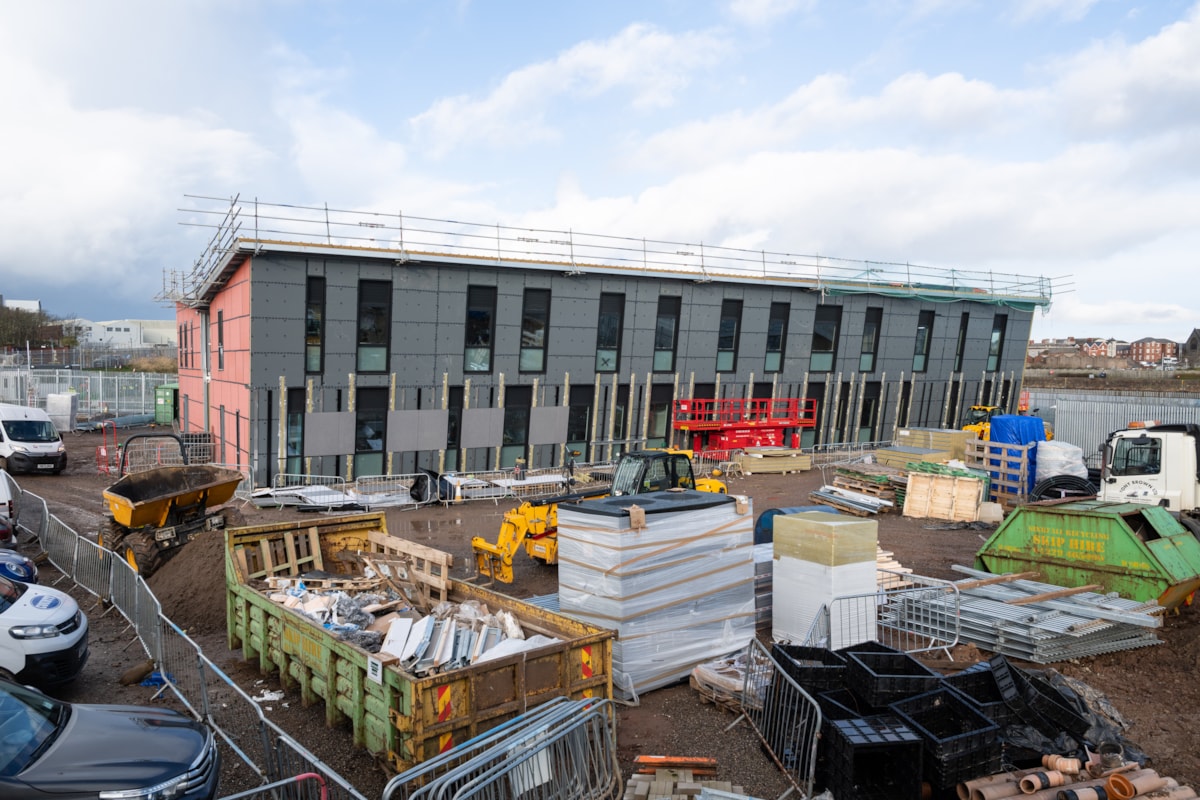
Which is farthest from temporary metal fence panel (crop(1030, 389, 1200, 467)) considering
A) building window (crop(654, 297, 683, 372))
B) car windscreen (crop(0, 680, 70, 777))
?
car windscreen (crop(0, 680, 70, 777))

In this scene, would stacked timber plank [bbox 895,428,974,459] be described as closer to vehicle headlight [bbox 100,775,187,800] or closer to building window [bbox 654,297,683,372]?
building window [bbox 654,297,683,372]

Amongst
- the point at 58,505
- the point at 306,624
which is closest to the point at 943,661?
the point at 306,624

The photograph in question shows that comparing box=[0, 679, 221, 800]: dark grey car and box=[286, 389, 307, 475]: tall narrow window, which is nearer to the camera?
box=[0, 679, 221, 800]: dark grey car

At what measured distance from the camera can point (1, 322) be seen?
6662 cm

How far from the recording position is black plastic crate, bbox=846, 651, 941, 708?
7.31 metres

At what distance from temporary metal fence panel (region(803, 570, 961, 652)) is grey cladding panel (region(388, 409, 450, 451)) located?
54.5 feet

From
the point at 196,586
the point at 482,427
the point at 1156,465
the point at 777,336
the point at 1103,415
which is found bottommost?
the point at 196,586

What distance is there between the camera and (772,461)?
1107 inches

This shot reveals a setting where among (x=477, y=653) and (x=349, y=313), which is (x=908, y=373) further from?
(x=477, y=653)

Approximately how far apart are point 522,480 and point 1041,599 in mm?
15257

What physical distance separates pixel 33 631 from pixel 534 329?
18962mm

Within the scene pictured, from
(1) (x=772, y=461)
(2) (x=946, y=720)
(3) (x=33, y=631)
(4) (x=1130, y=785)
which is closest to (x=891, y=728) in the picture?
(2) (x=946, y=720)

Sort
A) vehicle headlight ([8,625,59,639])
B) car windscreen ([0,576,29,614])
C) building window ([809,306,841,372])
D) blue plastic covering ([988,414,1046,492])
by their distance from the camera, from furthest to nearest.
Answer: building window ([809,306,841,372]), blue plastic covering ([988,414,1046,492]), car windscreen ([0,576,29,614]), vehicle headlight ([8,625,59,639])

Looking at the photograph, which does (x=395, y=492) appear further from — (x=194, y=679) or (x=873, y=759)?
(x=873, y=759)
